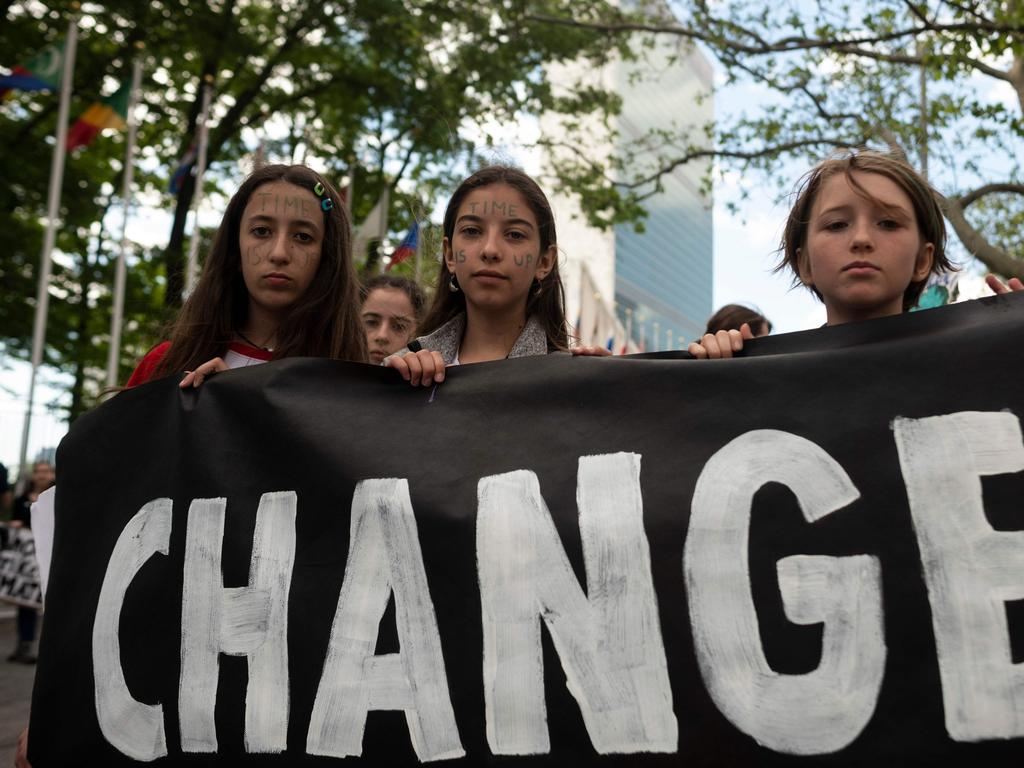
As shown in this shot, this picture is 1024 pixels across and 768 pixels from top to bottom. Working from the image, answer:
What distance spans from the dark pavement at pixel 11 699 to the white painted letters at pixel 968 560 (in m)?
3.81

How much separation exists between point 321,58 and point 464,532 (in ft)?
52.4

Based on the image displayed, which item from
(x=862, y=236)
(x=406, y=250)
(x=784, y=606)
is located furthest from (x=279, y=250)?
(x=406, y=250)

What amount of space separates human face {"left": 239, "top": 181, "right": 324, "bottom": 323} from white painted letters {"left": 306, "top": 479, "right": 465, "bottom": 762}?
0.77 meters

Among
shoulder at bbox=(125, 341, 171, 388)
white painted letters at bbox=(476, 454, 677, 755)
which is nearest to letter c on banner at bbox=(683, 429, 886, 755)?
white painted letters at bbox=(476, 454, 677, 755)

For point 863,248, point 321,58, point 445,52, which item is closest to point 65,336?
point 321,58

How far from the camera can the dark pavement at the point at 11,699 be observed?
16.3 feet

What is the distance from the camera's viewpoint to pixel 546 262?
286cm

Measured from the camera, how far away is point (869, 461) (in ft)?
6.11

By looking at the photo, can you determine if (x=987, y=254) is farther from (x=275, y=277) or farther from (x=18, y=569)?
(x=18, y=569)

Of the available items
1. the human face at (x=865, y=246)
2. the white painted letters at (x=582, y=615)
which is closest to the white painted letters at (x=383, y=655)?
the white painted letters at (x=582, y=615)

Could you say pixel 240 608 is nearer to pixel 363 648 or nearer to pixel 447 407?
pixel 363 648

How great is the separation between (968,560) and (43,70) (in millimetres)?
14218

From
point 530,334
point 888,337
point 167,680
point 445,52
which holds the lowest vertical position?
point 167,680

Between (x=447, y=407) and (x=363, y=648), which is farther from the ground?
(x=447, y=407)
